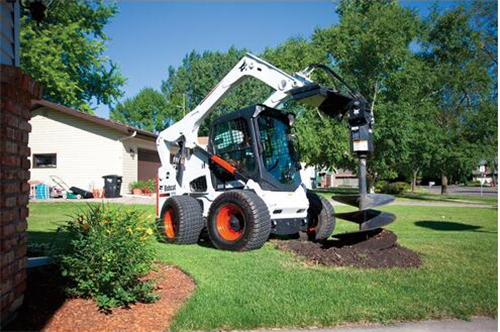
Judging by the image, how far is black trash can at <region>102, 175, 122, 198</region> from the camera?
846 inches

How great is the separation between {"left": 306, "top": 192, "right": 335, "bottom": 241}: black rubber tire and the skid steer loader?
0.06ft

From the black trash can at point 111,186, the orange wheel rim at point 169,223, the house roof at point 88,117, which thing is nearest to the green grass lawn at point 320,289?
the orange wheel rim at point 169,223

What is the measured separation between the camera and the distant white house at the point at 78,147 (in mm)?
22781

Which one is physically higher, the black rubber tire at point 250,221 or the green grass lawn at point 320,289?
the black rubber tire at point 250,221

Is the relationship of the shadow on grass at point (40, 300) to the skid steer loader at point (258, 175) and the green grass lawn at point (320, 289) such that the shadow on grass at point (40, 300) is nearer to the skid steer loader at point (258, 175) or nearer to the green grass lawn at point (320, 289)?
the green grass lawn at point (320, 289)

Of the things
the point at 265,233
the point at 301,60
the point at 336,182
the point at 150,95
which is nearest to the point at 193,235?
the point at 265,233

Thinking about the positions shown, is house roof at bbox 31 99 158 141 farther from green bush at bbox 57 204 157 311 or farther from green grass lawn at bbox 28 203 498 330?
green bush at bbox 57 204 157 311

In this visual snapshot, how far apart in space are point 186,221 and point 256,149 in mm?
1954

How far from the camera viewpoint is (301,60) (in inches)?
1193

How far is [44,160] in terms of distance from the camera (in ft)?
78.0

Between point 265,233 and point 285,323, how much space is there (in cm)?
339

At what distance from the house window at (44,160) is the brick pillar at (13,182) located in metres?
21.1

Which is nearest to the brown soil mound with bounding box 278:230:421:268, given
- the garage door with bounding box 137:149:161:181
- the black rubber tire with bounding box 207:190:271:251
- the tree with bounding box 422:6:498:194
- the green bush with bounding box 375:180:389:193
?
the black rubber tire with bounding box 207:190:271:251

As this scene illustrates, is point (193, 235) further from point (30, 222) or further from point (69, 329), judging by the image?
point (30, 222)
